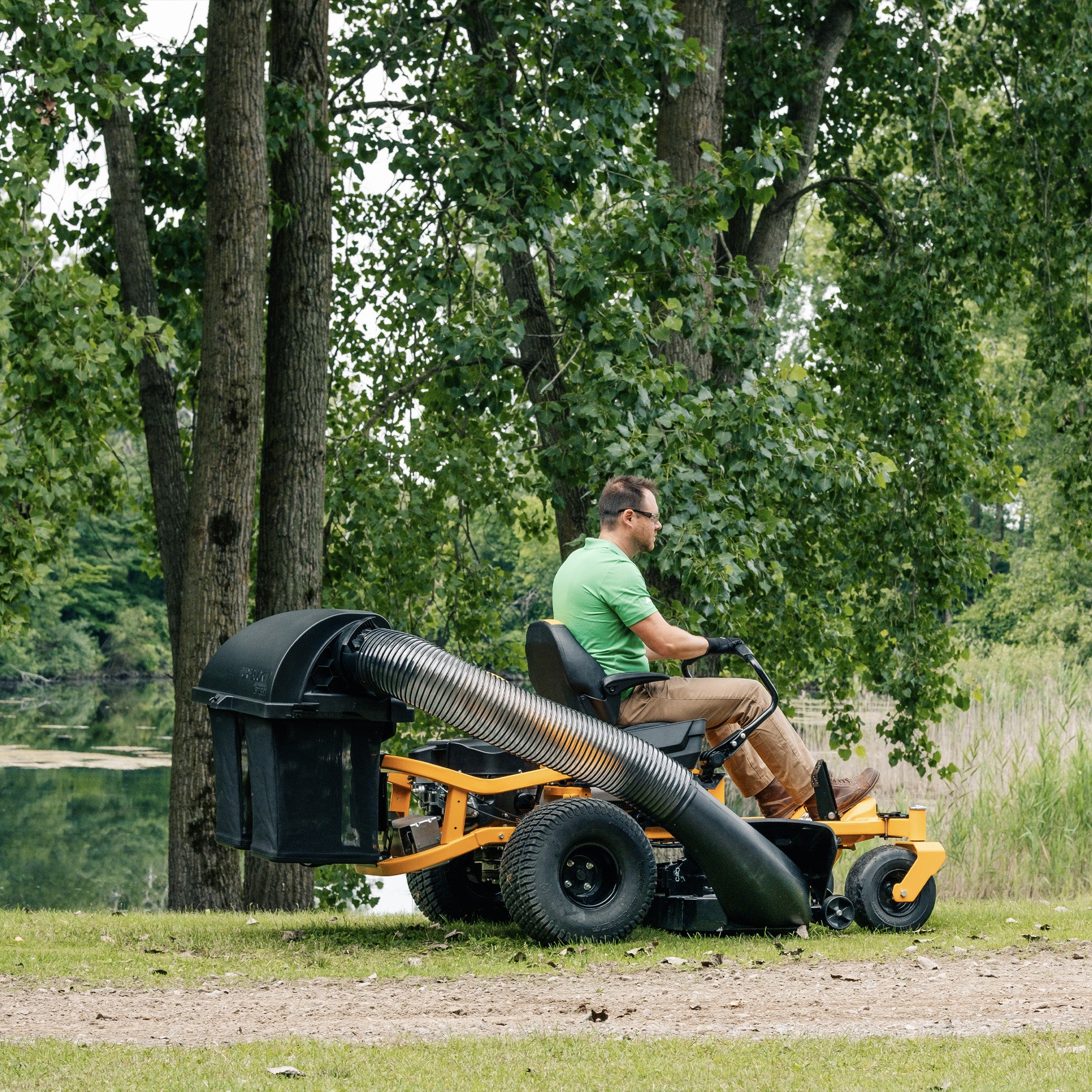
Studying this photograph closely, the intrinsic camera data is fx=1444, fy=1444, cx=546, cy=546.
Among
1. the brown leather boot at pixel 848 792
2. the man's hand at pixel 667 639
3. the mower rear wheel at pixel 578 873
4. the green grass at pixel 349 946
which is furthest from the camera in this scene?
the brown leather boot at pixel 848 792

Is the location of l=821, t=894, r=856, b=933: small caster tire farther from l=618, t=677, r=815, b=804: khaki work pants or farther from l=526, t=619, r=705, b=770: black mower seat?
l=526, t=619, r=705, b=770: black mower seat

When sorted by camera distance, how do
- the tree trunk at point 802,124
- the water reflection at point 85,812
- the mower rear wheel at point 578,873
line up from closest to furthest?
1. the mower rear wheel at point 578,873
2. the tree trunk at point 802,124
3. the water reflection at point 85,812

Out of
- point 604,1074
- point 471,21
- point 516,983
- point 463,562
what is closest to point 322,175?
point 471,21

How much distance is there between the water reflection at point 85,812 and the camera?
1792cm

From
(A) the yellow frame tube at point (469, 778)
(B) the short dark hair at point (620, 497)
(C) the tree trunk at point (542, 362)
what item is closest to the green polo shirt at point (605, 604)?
(B) the short dark hair at point (620, 497)

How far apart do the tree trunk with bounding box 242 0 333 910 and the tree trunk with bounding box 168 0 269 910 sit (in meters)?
1.06

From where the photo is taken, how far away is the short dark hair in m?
6.70

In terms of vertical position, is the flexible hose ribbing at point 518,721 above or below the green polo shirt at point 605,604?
below

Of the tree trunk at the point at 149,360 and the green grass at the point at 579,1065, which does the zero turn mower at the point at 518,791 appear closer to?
the green grass at the point at 579,1065

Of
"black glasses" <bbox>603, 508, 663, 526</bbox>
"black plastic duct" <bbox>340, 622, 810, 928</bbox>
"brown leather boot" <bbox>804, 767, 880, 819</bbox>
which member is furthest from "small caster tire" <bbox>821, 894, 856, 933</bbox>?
"black glasses" <bbox>603, 508, 663, 526</bbox>

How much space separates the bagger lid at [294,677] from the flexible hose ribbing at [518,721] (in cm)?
9

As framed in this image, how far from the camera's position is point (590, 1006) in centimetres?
493

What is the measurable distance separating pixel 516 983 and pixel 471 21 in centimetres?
843

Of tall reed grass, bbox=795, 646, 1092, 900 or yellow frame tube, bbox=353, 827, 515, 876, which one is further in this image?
tall reed grass, bbox=795, 646, 1092, 900
